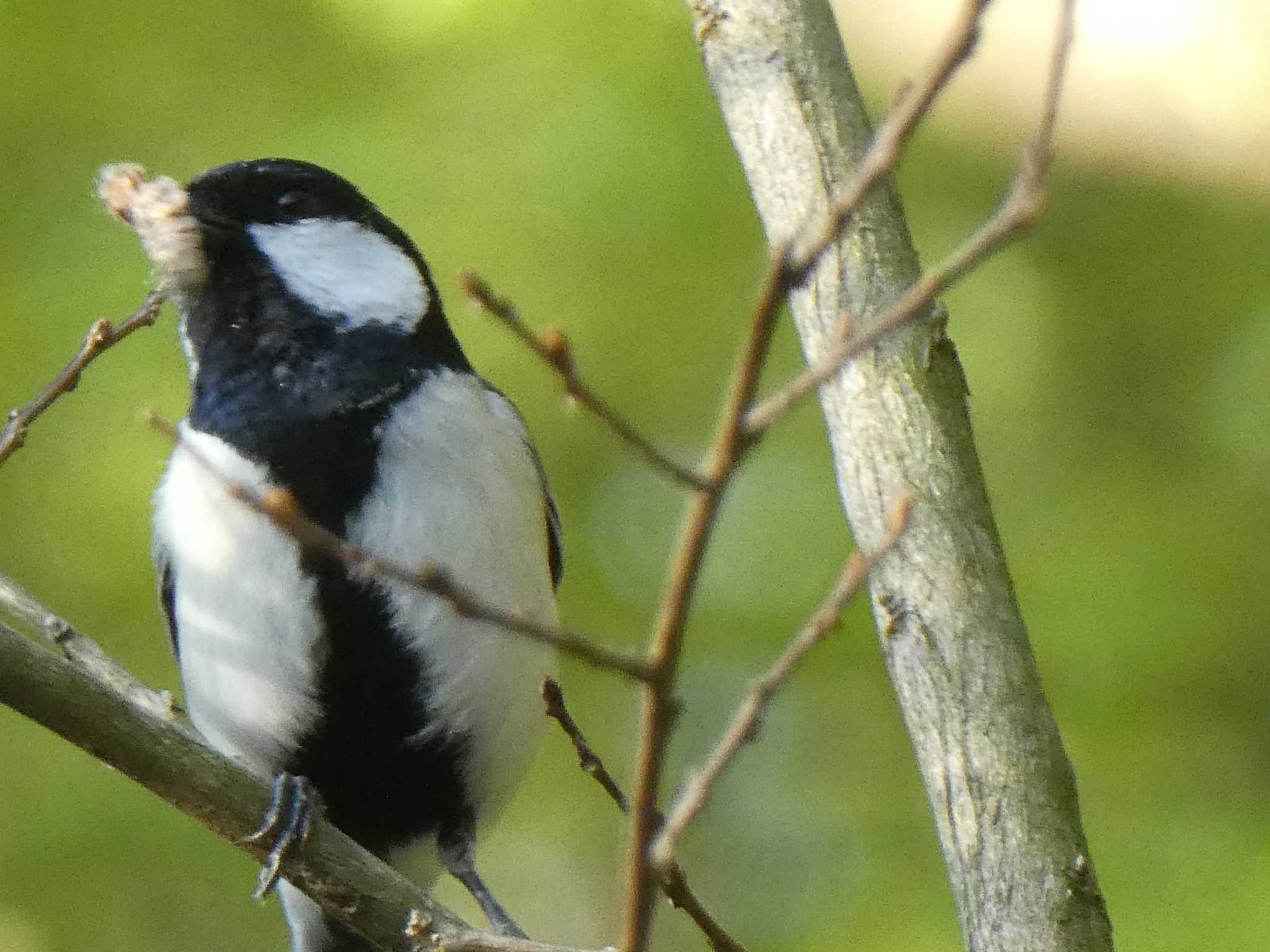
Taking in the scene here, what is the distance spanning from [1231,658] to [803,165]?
1.79m

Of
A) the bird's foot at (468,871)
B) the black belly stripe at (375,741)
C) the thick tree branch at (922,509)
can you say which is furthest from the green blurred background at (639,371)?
the thick tree branch at (922,509)

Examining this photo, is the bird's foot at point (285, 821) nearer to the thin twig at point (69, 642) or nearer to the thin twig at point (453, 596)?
the thin twig at point (69, 642)

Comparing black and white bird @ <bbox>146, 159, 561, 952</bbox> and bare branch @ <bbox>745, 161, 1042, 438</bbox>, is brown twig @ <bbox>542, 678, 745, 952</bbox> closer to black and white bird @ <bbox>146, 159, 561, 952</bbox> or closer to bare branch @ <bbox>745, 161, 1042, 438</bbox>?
black and white bird @ <bbox>146, 159, 561, 952</bbox>

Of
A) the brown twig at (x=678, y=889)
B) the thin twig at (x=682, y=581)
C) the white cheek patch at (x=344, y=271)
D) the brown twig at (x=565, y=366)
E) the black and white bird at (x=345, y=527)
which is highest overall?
the white cheek patch at (x=344, y=271)

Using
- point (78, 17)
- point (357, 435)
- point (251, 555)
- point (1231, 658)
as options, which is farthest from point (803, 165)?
point (78, 17)

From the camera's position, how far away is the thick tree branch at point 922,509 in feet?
5.21

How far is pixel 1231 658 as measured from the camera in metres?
3.17

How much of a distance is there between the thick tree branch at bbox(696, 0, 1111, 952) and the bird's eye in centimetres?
68

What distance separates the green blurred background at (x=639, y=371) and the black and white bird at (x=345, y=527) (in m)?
1.08

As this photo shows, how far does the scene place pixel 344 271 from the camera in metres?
2.32

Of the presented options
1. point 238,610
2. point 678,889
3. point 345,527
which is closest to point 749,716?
point 678,889

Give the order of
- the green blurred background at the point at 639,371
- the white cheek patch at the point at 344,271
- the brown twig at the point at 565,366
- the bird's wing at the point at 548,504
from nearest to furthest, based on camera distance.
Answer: the brown twig at the point at 565,366 → the white cheek patch at the point at 344,271 → the bird's wing at the point at 548,504 → the green blurred background at the point at 639,371

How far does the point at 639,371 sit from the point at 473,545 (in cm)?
154

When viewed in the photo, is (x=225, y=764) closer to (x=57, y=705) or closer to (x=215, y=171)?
(x=57, y=705)
